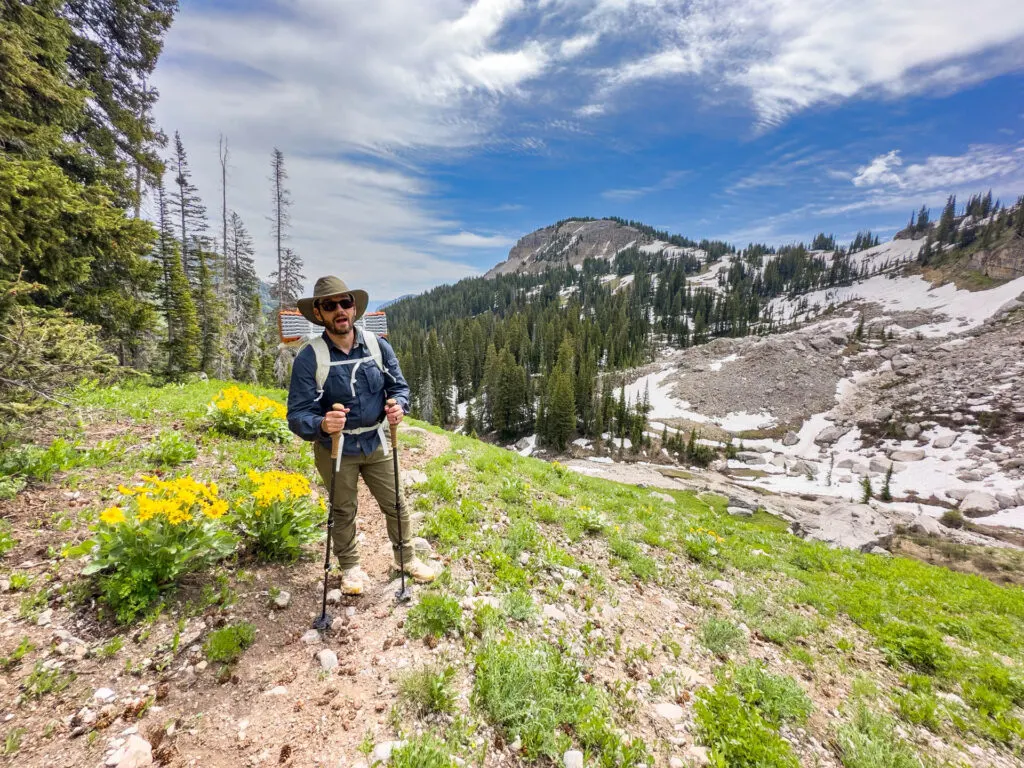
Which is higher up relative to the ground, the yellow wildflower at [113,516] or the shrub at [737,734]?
the yellow wildflower at [113,516]

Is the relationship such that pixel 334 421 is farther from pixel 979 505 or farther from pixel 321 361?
pixel 979 505

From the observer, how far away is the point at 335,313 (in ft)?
15.3

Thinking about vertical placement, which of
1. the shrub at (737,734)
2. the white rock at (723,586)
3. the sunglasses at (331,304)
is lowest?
the white rock at (723,586)

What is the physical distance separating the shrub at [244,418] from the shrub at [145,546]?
5440 mm

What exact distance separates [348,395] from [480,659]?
337cm

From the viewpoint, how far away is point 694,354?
115m

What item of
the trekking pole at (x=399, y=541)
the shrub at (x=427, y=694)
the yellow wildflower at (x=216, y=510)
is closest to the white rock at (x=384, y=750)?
the shrub at (x=427, y=694)

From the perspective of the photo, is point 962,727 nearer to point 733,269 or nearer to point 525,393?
point 525,393

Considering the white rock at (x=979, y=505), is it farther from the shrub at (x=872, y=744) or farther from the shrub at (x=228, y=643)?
the shrub at (x=228, y=643)

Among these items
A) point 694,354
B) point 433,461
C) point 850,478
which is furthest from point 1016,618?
point 694,354

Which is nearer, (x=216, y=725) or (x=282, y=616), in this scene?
(x=216, y=725)

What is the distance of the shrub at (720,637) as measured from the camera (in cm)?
574

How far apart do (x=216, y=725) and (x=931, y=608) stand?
13513 millimetres

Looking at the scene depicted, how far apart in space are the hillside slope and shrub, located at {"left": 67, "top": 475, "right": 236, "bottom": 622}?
25 cm
